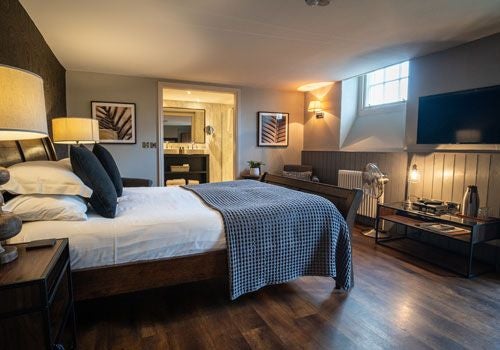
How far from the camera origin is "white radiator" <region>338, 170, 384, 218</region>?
3939 millimetres

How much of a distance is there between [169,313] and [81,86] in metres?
3.76

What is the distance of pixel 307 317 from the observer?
1813 millimetres

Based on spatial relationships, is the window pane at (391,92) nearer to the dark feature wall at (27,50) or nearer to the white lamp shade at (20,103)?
the white lamp shade at (20,103)

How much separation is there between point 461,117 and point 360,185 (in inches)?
59.8

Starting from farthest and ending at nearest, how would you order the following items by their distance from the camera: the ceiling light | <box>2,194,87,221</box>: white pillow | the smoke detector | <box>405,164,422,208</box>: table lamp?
the ceiling light, <box>405,164,422,208</box>: table lamp, the smoke detector, <box>2,194,87,221</box>: white pillow

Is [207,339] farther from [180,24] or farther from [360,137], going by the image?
[360,137]

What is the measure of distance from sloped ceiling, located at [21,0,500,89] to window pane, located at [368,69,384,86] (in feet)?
1.34

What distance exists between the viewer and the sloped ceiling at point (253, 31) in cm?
223

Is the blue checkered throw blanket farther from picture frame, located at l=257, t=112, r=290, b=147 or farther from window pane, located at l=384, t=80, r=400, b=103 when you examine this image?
picture frame, located at l=257, t=112, r=290, b=147

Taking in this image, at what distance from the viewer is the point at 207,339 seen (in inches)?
62.6

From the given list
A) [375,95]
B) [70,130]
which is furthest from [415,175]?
[70,130]

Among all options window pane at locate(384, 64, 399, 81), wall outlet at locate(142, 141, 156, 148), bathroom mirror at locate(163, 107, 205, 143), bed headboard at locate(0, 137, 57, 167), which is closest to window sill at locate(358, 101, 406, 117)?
window pane at locate(384, 64, 399, 81)

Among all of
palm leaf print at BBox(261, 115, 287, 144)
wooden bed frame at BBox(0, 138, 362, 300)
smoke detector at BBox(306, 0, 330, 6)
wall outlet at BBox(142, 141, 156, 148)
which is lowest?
wooden bed frame at BBox(0, 138, 362, 300)

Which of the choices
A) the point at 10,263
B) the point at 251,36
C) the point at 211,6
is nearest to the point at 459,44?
the point at 251,36
